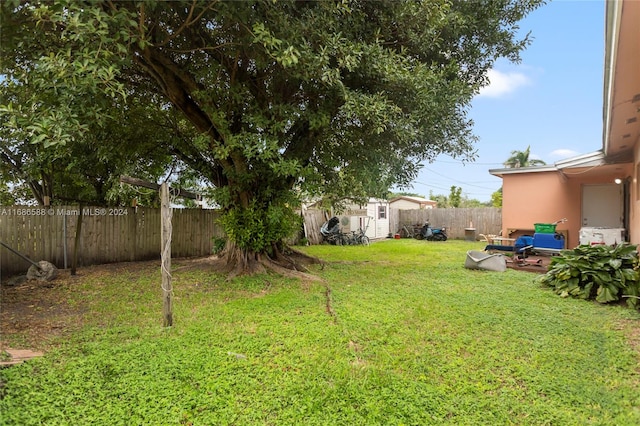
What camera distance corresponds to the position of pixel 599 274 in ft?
16.7

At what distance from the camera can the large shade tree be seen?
356 centimetres

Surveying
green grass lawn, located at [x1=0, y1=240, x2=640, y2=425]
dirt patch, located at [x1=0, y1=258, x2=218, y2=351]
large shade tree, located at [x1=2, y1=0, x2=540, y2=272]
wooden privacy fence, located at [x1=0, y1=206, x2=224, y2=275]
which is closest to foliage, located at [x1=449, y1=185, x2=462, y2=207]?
large shade tree, located at [x1=2, y1=0, x2=540, y2=272]

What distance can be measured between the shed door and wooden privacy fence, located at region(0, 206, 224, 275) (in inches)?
444

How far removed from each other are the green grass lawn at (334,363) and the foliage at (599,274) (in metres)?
0.28

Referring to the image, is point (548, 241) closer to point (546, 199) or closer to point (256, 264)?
point (546, 199)

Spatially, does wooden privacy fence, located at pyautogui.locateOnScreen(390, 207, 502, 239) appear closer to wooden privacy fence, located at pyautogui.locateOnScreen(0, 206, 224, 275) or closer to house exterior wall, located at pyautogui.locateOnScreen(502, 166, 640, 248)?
house exterior wall, located at pyautogui.locateOnScreen(502, 166, 640, 248)

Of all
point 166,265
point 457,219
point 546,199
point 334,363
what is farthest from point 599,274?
point 457,219

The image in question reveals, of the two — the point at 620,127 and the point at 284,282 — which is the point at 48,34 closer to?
the point at 284,282

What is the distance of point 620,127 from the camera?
5.99 m

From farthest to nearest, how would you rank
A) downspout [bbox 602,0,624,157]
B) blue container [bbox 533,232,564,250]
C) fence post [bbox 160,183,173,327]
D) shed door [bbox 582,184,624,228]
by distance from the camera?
shed door [bbox 582,184,624,228]
blue container [bbox 533,232,564,250]
fence post [bbox 160,183,173,327]
downspout [bbox 602,0,624,157]

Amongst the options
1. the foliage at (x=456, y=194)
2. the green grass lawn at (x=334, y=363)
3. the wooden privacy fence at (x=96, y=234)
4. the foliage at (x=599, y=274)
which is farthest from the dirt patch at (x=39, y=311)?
the foliage at (x=456, y=194)

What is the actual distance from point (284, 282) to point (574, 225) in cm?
983

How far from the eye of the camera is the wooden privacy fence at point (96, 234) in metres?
6.16

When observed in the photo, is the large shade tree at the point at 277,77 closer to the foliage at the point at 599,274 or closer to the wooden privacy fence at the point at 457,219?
the foliage at the point at 599,274
